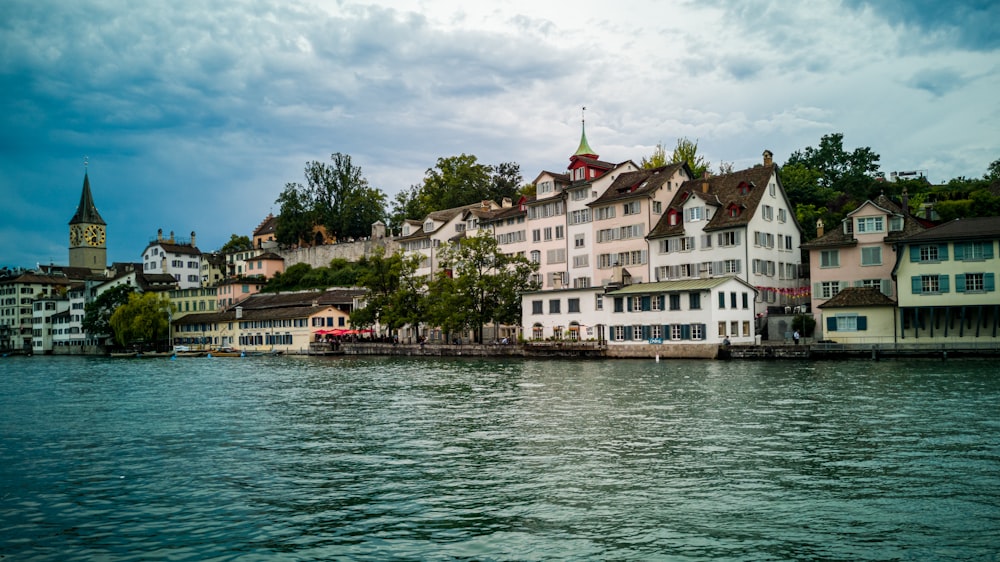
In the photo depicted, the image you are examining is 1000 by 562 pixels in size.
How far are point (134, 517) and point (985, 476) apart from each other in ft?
53.6

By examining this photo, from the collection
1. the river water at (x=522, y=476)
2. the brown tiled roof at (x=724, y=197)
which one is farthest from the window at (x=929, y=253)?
the river water at (x=522, y=476)

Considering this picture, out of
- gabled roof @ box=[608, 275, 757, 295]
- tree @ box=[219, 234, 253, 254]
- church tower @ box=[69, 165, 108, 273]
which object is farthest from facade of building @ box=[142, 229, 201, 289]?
gabled roof @ box=[608, 275, 757, 295]

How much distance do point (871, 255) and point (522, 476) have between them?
4542 cm

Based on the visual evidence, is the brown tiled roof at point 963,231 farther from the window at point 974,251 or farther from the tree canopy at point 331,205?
the tree canopy at point 331,205

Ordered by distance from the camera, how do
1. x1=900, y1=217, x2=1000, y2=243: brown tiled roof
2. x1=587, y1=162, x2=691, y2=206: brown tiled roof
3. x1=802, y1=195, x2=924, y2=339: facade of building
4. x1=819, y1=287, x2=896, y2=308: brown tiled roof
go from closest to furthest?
x1=900, y1=217, x2=1000, y2=243: brown tiled roof
x1=819, y1=287, x2=896, y2=308: brown tiled roof
x1=802, y1=195, x2=924, y2=339: facade of building
x1=587, y1=162, x2=691, y2=206: brown tiled roof

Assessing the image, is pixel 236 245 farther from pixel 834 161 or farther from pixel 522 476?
pixel 522 476

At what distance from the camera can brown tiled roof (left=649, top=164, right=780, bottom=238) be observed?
60.5 meters

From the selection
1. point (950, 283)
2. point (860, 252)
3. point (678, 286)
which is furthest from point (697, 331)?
point (950, 283)

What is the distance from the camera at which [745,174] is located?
64375 mm

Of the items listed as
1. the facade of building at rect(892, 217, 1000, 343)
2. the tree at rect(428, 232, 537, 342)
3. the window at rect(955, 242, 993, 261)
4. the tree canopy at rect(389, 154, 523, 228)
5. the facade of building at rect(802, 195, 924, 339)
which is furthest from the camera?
the tree canopy at rect(389, 154, 523, 228)

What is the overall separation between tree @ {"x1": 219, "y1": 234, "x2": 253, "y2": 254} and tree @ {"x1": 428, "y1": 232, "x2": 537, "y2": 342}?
213 ft

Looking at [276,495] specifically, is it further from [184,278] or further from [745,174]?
[184,278]

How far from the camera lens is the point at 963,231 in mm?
48094

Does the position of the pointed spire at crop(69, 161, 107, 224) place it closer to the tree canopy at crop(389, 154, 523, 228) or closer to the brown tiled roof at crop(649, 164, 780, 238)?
the tree canopy at crop(389, 154, 523, 228)
